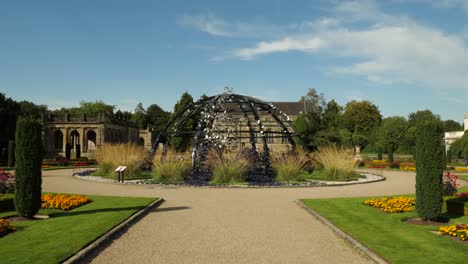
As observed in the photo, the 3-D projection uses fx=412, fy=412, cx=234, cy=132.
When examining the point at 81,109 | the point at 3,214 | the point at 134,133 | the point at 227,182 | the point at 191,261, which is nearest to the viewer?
the point at 191,261

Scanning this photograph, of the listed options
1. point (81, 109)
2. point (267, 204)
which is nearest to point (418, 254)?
point (267, 204)

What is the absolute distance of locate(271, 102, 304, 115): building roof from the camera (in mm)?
87500

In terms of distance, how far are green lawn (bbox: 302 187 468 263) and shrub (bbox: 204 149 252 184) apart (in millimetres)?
8079

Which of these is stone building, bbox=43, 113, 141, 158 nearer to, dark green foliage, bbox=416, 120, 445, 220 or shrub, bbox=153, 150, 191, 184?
shrub, bbox=153, 150, 191, 184

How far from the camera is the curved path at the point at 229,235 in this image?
8016 millimetres

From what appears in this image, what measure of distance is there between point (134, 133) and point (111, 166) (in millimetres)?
51564

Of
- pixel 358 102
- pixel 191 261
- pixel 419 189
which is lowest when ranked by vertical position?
pixel 191 261

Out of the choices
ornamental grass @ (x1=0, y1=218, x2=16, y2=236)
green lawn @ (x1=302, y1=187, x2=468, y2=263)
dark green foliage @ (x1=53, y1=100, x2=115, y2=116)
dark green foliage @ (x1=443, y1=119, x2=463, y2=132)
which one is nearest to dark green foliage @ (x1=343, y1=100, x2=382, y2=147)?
dark green foliage @ (x1=443, y1=119, x2=463, y2=132)

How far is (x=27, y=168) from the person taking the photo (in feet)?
37.1

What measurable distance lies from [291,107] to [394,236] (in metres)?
79.9

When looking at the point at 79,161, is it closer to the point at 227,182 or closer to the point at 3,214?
the point at 227,182

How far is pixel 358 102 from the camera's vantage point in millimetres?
94000

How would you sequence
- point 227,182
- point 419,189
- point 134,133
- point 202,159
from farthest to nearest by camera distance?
point 134,133 < point 202,159 < point 227,182 < point 419,189

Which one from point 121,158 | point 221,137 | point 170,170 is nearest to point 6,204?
point 170,170
